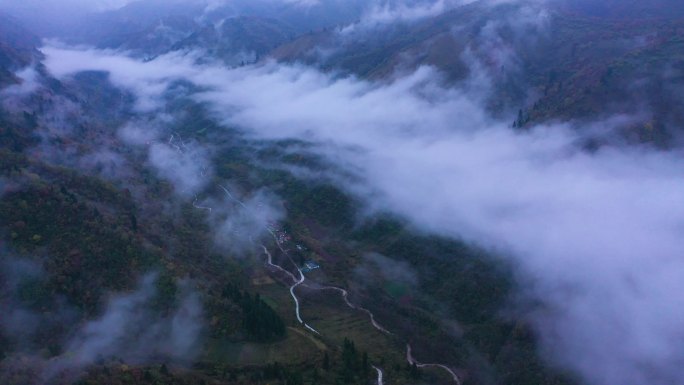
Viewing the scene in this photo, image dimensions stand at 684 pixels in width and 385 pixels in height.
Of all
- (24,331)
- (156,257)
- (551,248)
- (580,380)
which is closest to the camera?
(24,331)

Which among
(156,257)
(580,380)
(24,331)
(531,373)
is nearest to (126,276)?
(156,257)

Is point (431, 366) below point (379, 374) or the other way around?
below

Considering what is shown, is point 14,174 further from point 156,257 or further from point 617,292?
point 617,292

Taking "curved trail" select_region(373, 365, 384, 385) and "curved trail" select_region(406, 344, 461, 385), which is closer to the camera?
"curved trail" select_region(373, 365, 384, 385)

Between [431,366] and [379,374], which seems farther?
[431,366]

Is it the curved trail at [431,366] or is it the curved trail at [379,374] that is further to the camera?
the curved trail at [431,366]

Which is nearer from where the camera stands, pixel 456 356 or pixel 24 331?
pixel 24 331

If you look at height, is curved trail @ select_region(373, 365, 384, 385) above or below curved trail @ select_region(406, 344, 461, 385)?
above

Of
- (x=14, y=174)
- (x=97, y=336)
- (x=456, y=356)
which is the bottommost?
(x=456, y=356)

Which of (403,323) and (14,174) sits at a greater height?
(14,174)

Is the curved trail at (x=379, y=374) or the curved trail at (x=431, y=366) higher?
the curved trail at (x=379, y=374)

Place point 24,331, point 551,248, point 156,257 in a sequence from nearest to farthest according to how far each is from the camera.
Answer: point 24,331, point 156,257, point 551,248
